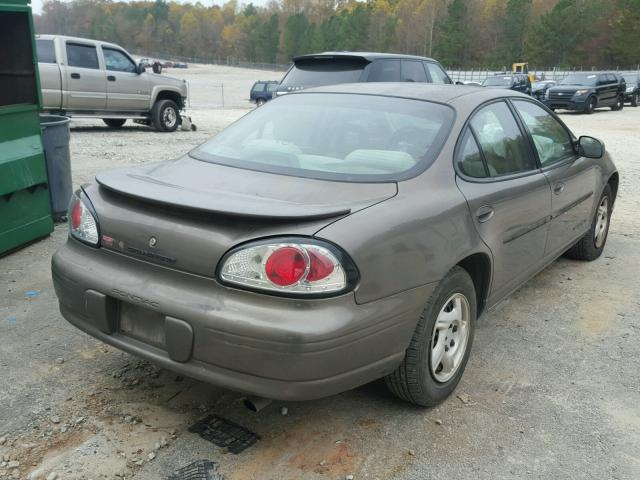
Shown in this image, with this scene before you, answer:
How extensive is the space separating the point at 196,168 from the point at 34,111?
10.1 ft

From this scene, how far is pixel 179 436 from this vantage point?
2.80m

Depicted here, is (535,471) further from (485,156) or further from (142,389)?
(142,389)

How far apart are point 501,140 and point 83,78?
11.4 m

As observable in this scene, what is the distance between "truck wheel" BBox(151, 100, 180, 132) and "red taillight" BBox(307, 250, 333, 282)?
43.1 ft

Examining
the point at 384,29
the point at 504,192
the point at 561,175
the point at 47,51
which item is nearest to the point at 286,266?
the point at 504,192

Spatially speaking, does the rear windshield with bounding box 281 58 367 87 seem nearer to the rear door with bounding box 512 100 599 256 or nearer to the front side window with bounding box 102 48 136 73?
the rear door with bounding box 512 100 599 256

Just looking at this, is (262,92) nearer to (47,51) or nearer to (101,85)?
(101,85)

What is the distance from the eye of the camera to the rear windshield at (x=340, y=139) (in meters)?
3.09

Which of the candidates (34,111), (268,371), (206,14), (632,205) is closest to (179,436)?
(268,371)

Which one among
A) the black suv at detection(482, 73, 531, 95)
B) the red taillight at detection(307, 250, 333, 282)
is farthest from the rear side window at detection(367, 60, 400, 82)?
the black suv at detection(482, 73, 531, 95)

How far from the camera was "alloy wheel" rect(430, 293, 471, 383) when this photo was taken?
9.86ft

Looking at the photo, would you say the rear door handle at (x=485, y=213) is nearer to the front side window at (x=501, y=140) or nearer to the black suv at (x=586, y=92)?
the front side window at (x=501, y=140)

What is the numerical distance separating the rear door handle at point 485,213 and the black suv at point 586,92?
867 inches

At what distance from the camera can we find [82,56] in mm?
13086
